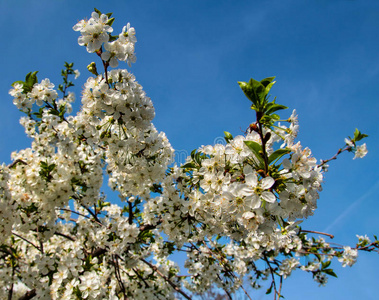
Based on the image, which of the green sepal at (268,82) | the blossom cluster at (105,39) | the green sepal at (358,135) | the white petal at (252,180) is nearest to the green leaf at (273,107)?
the green sepal at (268,82)

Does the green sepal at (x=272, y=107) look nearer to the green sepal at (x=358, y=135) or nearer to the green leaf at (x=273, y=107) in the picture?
the green leaf at (x=273, y=107)

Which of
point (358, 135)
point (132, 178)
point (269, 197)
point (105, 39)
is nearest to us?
point (269, 197)

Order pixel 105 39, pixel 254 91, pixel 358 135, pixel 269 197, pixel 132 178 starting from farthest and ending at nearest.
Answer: pixel 358 135 < pixel 132 178 < pixel 105 39 < pixel 254 91 < pixel 269 197

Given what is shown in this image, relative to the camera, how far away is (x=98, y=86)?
2447 mm

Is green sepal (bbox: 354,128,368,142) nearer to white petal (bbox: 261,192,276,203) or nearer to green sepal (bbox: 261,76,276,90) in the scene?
green sepal (bbox: 261,76,276,90)

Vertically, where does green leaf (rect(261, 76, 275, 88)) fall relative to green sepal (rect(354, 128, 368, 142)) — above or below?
below

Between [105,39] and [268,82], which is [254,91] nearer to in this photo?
[268,82]

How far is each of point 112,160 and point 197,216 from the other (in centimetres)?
122

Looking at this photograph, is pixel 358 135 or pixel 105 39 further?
pixel 358 135

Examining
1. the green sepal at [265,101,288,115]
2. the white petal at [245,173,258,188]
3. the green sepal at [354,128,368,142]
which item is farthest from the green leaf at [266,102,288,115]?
the green sepal at [354,128,368,142]

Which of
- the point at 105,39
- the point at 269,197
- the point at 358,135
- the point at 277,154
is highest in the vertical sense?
the point at 358,135

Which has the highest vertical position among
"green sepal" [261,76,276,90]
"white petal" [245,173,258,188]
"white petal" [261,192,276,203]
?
"green sepal" [261,76,276,90]

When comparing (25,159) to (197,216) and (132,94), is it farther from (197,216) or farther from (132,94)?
(197,216)

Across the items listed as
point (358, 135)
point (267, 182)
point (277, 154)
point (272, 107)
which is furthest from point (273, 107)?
point (358, 135)
